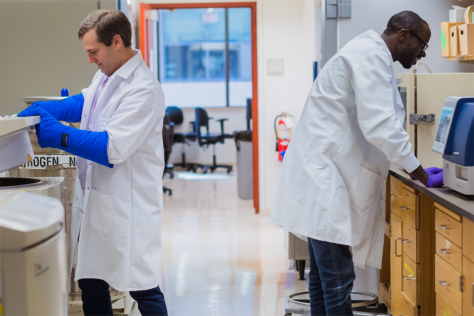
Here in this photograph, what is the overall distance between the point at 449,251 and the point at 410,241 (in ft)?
1.48

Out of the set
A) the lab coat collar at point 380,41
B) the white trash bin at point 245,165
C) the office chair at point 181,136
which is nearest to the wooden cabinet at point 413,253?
the lab coat collar at point 380,41

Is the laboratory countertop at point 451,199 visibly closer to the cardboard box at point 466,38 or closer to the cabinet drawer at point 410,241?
the cabinet drawer at point 410,241

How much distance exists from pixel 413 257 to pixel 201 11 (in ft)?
24.2

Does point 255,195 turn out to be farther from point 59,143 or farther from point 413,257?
point 59,143

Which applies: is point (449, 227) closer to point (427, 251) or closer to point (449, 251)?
point (449, 251)

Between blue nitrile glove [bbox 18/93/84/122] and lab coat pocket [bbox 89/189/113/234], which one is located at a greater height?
blue nitrile glove [bbox 18/93/84/122]

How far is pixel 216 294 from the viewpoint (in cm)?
306

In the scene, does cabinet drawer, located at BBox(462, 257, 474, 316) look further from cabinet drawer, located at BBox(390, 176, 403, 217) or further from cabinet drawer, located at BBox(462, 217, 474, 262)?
cabinet drawer, located at BBox(390, 176, 403, 217)

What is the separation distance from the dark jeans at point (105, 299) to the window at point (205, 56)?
6.87 m

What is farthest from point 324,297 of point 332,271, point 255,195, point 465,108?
point 255,195

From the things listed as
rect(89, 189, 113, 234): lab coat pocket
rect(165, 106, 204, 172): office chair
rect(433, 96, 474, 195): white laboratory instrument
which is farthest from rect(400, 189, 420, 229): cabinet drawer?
rect(165, 106, 204, 172): office chair

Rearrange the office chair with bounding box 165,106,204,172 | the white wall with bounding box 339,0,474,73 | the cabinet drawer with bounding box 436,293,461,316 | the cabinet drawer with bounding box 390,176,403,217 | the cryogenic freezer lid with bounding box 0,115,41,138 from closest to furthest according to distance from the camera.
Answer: the cryogenic freezer lid with bounding box 0,115,41,138 < the cabinet drawer with bounding box 436,293,461,316 < the cabinet drawer with bounding box 390,176,403,217 < the white wall with bounding box 339,0,474,73 < the office chair with bounding box 165,106,204,172

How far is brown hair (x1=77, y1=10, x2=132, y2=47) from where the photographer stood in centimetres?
182

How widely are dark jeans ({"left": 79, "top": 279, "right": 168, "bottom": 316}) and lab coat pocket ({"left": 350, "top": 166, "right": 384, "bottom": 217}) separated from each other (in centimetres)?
80
